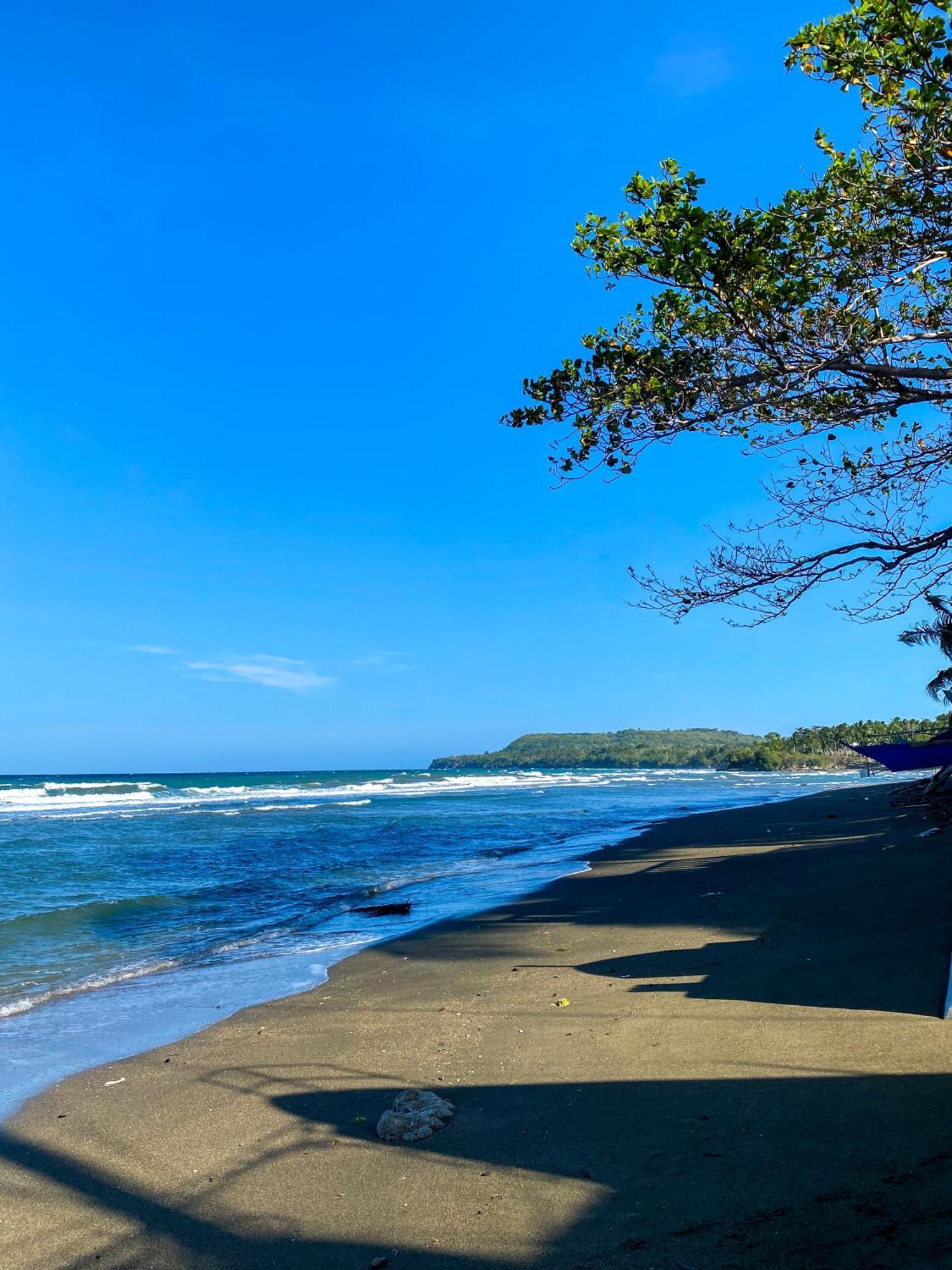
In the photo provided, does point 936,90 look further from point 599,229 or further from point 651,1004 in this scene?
point 651,1004

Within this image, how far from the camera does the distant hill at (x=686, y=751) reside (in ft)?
303

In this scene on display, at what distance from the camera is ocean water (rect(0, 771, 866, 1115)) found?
7156mm

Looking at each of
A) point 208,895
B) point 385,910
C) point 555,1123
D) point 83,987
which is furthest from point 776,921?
point 208,895

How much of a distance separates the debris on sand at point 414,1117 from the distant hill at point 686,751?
6468cm

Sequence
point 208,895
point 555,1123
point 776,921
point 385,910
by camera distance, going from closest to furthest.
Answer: point 555,1123 → point 776,921 → point 385,910 → point 208,895

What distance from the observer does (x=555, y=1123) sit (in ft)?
12.7

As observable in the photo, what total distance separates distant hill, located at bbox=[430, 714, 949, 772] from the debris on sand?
212 ft

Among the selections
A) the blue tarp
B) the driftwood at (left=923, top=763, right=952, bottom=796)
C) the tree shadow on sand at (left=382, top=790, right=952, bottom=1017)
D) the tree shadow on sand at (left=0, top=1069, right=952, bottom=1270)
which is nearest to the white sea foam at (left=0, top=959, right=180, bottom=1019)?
the tree shadow on sand at (left=382, top=790, right=952, bottom=1017)

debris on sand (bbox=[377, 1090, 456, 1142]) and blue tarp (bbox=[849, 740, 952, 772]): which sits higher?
blue tarp (bbox=[849, 740, 952, 772])

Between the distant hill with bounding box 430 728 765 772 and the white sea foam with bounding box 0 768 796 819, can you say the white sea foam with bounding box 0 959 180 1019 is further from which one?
the distant hill with bounding box 430 728 765 772

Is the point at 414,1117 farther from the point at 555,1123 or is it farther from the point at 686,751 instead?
the point at 686,751

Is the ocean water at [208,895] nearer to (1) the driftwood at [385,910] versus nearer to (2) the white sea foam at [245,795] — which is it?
(1) the driftwood at [385,910]

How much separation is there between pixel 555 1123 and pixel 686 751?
14256 cm

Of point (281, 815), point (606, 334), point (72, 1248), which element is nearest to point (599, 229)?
point (606, 334)
